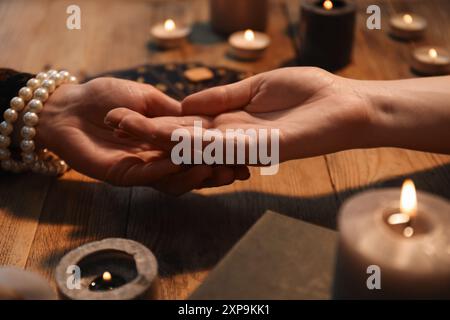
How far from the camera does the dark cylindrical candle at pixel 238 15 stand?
5.04 feet

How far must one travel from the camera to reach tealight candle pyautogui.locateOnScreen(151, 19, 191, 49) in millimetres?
1470

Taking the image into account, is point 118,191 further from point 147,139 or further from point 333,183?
point 333,183

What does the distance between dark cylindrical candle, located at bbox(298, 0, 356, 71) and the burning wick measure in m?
0.87

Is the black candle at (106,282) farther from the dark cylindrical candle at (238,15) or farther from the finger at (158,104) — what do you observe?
the dark cylindrical candle at (238,15)

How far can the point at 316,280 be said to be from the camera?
0.63 m

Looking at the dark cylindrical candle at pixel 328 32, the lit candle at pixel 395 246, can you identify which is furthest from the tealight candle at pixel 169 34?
the lit candle at pixel 395 246

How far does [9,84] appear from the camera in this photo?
100cm

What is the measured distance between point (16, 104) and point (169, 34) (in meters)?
0.61

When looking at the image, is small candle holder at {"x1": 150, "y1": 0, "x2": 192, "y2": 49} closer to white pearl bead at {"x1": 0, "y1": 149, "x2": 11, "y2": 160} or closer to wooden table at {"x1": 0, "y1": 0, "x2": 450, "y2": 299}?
wooden table at {"x1": 0, "y1": 0, "x2": 450, "y2": 299}

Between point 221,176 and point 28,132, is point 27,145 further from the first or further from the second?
point 221,176

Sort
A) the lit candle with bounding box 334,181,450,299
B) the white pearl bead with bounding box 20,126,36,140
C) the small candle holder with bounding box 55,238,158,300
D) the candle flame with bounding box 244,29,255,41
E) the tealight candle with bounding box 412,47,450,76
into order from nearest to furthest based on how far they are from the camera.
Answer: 1. the lit candle with bounding box 334,181,450,299
2. the small candle holder with bounding box 55,238,158,300
3. the white pearl bead with bounding box 20,126,36,140
4. the tealight candle with bounding box 412,47,450,76
5. the candle flame with bounding box 244,29,255,41

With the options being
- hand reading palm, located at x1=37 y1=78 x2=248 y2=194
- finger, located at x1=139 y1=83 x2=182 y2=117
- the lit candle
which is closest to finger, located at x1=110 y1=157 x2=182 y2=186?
hand reading palm, located at x1=37 y1=78 x2=248 y2=194

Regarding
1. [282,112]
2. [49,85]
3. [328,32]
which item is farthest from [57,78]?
[328,32]
